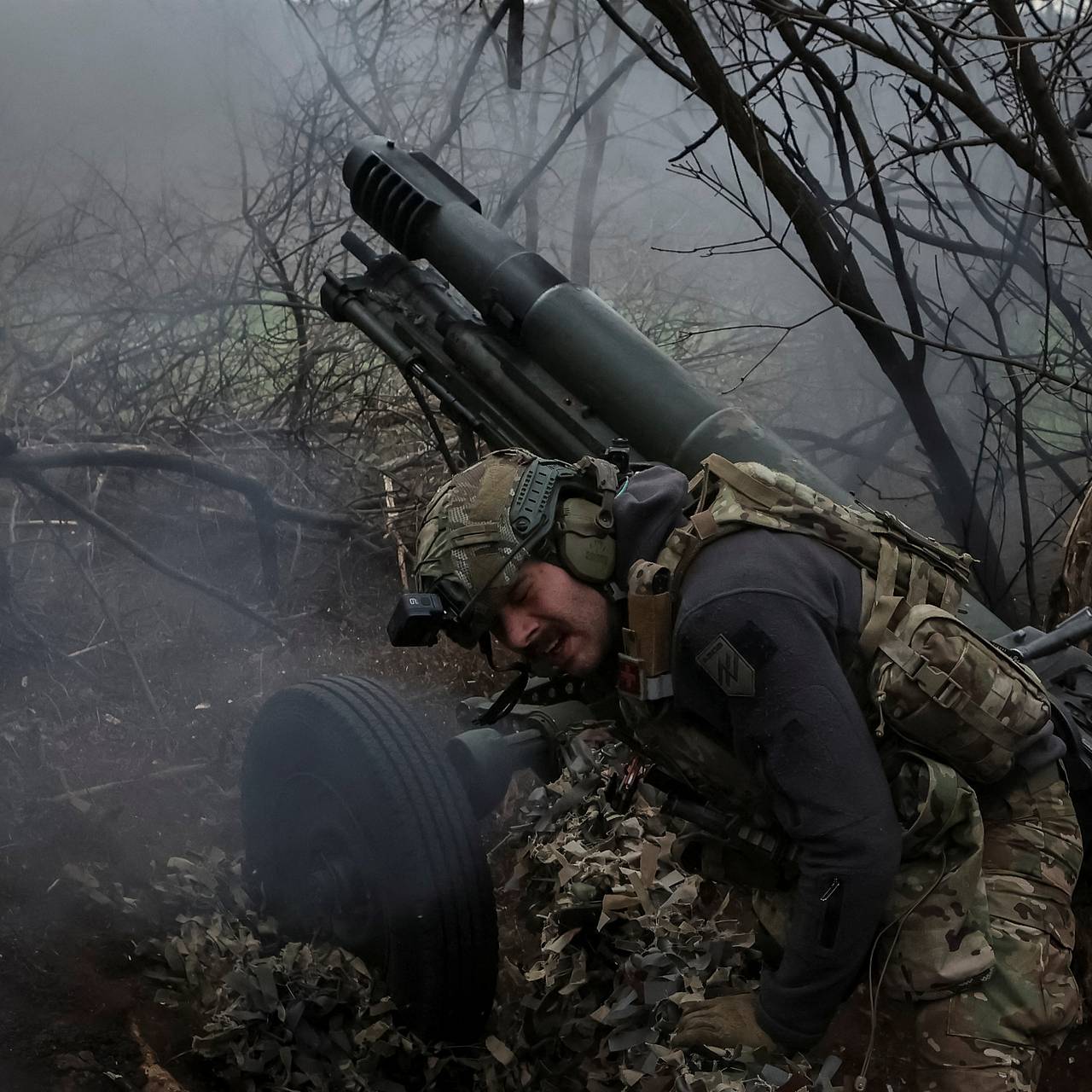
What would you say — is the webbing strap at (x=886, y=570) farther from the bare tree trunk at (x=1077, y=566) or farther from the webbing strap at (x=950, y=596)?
the bare tree trunk at (x=1077, y=566)

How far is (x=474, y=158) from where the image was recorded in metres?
7.43

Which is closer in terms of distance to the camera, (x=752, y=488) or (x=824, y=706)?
(x=824, y=706)

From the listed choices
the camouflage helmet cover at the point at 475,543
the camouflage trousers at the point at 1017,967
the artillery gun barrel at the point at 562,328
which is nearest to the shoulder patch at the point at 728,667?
the camouflage helmet cover at the point at 475,543

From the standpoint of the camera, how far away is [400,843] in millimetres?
2693

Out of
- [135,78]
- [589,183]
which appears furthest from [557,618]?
[589,183]

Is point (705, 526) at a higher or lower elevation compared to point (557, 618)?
higher

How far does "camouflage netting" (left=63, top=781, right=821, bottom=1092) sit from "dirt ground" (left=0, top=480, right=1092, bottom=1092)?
12 cm

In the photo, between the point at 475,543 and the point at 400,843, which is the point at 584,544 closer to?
the point at 475,543

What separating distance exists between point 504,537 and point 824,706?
691mm

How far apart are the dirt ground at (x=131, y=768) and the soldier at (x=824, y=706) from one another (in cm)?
21

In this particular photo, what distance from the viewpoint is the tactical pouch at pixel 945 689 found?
208 cm

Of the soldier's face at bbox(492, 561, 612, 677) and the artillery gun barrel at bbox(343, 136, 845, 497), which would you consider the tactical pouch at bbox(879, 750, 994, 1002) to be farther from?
the artillery gun barrel at bbox(343, 136, 845, 497)

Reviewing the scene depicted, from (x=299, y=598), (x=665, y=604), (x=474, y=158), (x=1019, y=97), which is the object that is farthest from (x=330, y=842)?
(x=474, y=158)

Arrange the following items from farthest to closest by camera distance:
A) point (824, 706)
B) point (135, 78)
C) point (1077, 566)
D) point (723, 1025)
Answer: point (135, 78) → point (1077, 566) → point (723, 1025) → point (824, 706)
